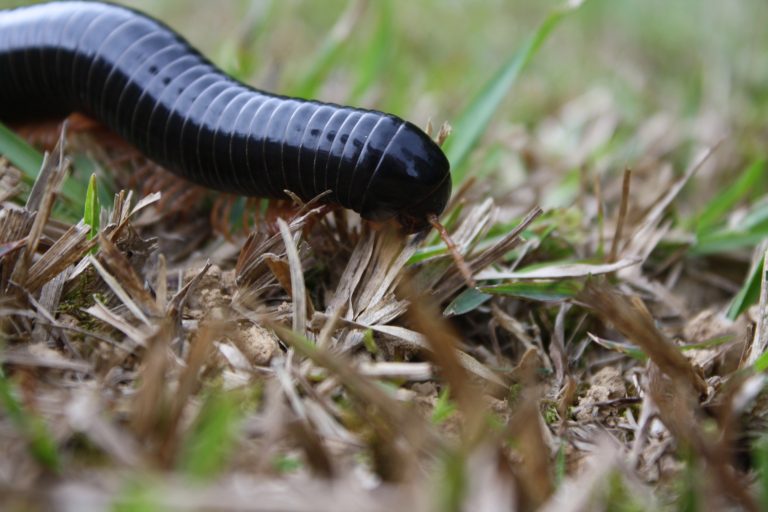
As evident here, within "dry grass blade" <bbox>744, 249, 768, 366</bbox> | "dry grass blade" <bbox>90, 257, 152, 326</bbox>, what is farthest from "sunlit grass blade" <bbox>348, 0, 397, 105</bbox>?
"dry grass blade" <bbox>744, 249, 768, 366</bbox>

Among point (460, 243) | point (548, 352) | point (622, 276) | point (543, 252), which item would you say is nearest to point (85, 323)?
point (460, 243)

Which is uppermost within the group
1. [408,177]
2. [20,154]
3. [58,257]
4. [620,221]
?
[620,221]

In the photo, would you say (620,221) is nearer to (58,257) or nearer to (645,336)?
(645,336)

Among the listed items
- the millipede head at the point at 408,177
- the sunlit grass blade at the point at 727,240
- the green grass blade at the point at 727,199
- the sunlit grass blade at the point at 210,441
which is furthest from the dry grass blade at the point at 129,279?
the green grass blade at the point at 727,199

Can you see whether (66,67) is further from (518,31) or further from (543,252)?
(518,31)

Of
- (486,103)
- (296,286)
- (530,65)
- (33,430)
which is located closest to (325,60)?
(486,103)

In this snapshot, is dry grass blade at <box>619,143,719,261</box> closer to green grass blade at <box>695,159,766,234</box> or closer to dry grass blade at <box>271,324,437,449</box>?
green grass blade at <box>695,159,766,234</box>
